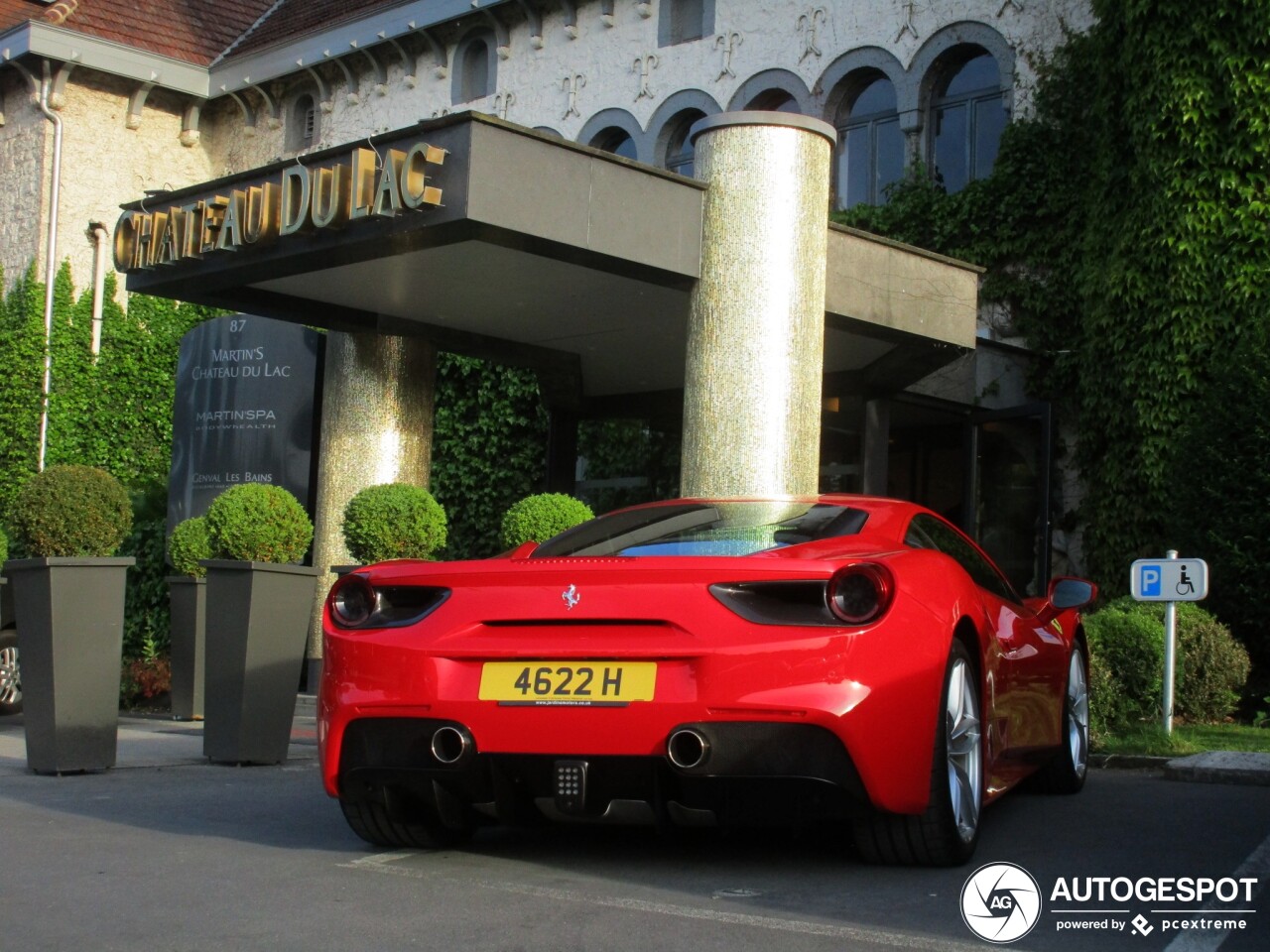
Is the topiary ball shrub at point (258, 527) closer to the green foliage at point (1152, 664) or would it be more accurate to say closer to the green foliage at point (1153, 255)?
the green foliage at point (1152, 664)

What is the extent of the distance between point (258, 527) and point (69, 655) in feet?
4.17

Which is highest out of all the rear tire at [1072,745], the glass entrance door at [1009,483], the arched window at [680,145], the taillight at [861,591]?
the arched window at [680,145]

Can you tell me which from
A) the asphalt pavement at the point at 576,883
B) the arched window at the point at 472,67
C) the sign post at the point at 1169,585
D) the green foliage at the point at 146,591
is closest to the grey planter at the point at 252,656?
the asphalt pavement at the point at 576,883

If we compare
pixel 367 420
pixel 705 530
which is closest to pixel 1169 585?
pixel 705 530

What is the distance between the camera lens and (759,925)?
4.24 meters

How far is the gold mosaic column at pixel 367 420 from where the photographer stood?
543 inches

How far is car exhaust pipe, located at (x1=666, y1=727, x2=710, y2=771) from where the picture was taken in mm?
4562

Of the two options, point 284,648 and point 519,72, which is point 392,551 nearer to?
point 284,648

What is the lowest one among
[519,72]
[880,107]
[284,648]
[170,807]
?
[170,807]

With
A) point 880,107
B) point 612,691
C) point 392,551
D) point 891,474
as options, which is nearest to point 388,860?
point 612,691

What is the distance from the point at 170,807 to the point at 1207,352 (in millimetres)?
10922

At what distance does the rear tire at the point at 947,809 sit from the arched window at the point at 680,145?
16.7 meters

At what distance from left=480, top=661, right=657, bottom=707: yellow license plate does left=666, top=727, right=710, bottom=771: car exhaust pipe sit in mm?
146

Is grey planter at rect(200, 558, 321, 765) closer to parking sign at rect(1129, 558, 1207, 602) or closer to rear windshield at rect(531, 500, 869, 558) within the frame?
rear windshield at rect(531, 500, 869, 558)
